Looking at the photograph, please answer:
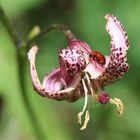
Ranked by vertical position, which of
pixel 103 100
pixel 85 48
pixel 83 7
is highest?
pixel 83 7

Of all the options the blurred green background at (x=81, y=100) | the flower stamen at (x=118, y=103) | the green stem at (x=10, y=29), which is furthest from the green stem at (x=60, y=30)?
the blurred green background at (x=81, y=100)

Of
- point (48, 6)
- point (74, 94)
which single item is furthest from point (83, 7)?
point (74, 94)

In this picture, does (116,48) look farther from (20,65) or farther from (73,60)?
(20,65)

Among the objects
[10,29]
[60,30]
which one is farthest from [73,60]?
[10,29]

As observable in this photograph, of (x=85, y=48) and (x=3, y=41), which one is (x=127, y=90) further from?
(x=85, y=48)

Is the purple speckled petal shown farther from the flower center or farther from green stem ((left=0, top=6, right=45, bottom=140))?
green stem ((left=0, top=6, right=45, bottom=140))

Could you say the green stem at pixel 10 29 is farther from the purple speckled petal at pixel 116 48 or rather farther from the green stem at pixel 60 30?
the purple speckled petal at pixel 116 48

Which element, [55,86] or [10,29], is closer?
[55,86]
